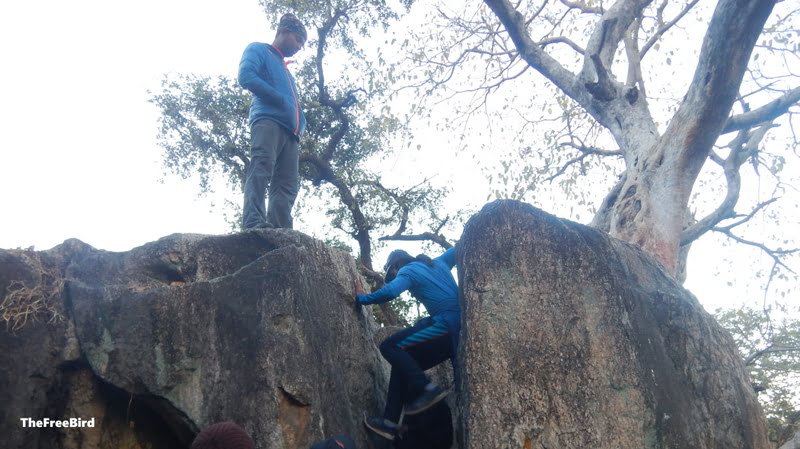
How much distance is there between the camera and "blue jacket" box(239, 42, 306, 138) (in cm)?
730

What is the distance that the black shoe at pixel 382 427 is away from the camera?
567 centimetres

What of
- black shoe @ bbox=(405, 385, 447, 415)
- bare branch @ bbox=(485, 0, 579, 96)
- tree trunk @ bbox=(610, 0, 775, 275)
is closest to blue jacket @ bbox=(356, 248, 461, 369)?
black shoe @ bbox=(405, 385, 447, 415)

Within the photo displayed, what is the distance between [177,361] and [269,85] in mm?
3376

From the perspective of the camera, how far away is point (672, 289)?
6.25 m

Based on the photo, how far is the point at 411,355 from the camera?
19.6 ft

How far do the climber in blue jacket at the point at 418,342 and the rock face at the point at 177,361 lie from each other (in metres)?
0.39

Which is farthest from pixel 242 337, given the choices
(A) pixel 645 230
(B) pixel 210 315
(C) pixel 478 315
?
(A) pixel 645 230

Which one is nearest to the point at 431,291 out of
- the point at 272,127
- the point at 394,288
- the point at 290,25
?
the point at 394,288

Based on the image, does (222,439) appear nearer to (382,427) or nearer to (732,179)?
Answer: (382,427)

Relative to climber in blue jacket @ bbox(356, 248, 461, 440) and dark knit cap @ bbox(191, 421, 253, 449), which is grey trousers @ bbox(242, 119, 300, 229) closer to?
climber in blue jacket @ bbox(356, 248, 461, 440)

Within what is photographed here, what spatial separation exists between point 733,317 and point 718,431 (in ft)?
47.9

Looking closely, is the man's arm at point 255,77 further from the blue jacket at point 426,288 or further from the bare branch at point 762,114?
the bare branch at point 762,114

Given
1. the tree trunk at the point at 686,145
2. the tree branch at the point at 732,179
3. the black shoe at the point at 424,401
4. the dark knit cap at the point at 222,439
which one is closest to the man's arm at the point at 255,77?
the black shoe at the point at 424,401

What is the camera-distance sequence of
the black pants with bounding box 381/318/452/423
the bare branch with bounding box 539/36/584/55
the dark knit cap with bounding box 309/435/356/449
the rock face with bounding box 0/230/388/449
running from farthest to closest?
the bare branch with bounding box 539/36/584/55 → the black pants with bounding box 381/318/452/423 → the rock face with bounding box 0/230/388/449 → the dark knit cap with bounding box 309/435/356/449
